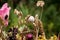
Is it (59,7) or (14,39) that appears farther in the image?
(59,7)

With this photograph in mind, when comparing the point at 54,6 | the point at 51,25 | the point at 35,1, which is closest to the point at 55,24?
the point at 51,25

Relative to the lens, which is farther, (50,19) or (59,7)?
(59,7)

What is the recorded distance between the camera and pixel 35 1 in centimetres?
68

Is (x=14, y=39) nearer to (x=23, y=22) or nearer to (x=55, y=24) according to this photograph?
(x=23, y=22)

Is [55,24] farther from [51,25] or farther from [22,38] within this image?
[22,38]

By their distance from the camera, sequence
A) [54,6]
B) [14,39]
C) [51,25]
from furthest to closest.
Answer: [54,6] < [51,25] < [14,39]

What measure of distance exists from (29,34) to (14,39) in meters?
0.05

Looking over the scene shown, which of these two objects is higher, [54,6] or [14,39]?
[54,6]

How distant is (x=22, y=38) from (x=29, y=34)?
0.08ft

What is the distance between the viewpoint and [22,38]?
66cm

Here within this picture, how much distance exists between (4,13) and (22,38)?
77 mm

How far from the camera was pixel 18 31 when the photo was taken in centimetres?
67

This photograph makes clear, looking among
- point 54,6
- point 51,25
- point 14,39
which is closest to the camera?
point 14,39

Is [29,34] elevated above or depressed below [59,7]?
below
